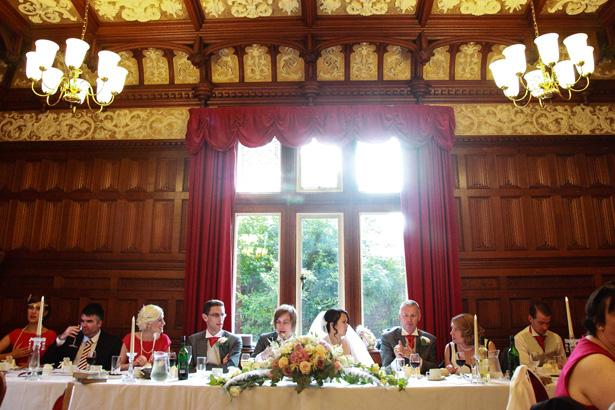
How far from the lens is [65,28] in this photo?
6.09 m

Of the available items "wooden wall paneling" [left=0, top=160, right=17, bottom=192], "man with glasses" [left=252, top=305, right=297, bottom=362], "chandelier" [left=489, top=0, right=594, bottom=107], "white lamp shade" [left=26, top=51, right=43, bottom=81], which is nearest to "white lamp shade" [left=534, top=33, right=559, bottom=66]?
"chandelier" [left=489, top=0, right=594, bottom=107]

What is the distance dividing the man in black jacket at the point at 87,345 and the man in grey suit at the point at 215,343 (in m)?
0.88

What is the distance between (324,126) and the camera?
601 cm

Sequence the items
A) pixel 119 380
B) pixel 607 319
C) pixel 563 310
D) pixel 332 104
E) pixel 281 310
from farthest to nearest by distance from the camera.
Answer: pixel 332 104 < pixel 563 310 < pixel 281 310 < pixel 119 380 < pixel 607 319

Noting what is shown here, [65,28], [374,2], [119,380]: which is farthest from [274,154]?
[119,380]

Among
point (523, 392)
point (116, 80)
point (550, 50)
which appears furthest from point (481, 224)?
point (116, 80)

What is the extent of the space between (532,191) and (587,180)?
782 millimetres

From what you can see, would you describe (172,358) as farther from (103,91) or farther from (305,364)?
(103,91)

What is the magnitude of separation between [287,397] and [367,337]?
2.38m

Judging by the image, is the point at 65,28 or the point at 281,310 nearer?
the point at 281,310

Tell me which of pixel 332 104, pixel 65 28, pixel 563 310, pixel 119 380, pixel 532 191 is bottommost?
pixel 119 380

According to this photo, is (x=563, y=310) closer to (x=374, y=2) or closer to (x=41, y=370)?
(x=374, y=2)

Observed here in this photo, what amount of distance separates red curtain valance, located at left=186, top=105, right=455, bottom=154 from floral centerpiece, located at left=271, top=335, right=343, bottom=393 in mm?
3245

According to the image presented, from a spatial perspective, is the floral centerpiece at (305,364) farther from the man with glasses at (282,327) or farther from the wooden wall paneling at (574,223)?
the wooden wall paneling at (574,223)
